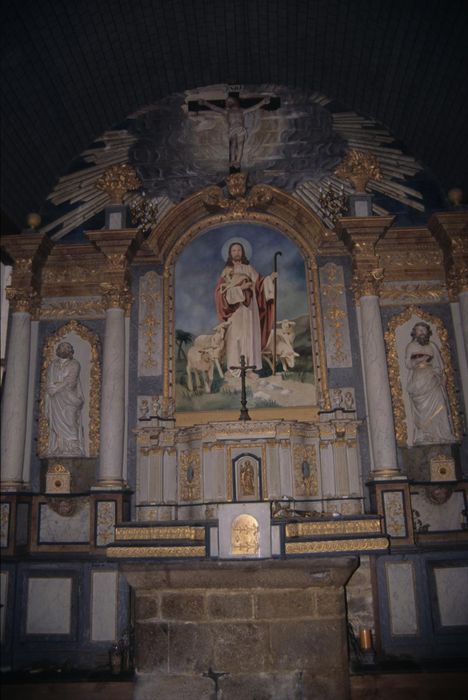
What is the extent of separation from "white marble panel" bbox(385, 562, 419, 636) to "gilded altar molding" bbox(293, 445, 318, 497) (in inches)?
58.5

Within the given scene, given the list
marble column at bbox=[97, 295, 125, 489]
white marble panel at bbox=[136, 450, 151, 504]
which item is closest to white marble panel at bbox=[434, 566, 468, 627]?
white marble panel at bbox=[136, 450, 151, 504]

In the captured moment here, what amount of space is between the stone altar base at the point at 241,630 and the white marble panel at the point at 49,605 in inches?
150

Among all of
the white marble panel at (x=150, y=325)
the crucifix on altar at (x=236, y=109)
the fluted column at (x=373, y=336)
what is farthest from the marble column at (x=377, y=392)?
the crucifix on altar at (x=236, y=109)

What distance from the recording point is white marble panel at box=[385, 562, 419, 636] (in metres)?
8.56

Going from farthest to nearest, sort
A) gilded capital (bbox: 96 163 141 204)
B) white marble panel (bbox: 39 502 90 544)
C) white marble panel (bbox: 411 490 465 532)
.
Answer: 1. gilded capital (bbox: 96 163 141 204)
2. white marble panel (bbox: 39 502 90 544)
3. white marble panel (bbox: 411 490 465 532)

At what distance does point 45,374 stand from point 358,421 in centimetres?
487

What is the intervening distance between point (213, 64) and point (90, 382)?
5892mm

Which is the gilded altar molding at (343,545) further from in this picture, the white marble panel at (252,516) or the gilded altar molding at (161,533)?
the gilded altar molding at (161,533)

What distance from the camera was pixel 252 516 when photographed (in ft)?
20.4

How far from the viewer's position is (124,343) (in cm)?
1016

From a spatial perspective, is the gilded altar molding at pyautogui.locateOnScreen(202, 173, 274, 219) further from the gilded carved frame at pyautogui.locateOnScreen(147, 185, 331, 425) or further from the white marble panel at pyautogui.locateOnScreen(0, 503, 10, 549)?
the white marble panel at pyautogui.locateOnScreen(0, 503, 10, 549)

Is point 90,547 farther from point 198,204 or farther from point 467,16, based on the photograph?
point 467,16

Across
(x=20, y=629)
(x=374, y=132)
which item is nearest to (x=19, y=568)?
(x=20, y=629)

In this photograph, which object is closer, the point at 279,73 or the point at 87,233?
the point at 87,233
